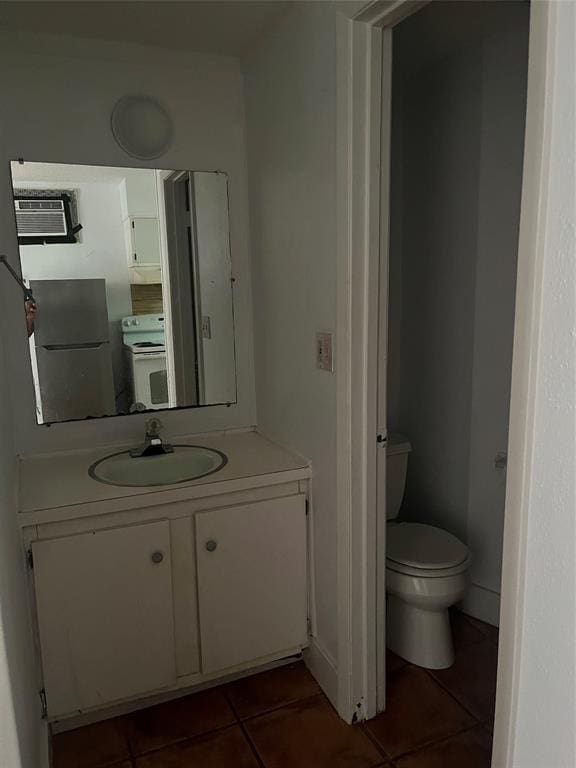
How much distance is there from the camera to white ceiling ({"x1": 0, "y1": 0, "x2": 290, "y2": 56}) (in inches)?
66.9

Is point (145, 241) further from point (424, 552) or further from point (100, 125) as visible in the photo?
point (424, 552)

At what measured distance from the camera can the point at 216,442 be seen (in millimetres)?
2252

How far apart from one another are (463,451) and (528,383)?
5.16 feet

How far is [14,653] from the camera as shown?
116 cm

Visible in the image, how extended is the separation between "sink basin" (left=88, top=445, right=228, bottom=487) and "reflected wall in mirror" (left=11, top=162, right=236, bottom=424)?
21 cm

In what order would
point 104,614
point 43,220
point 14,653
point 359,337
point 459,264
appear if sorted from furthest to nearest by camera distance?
1. point 459,264
2. point 43,220
3. point 104,614
4. point 359,337
5. point 14,653

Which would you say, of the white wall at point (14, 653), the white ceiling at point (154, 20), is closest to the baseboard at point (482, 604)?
the white wall at point (14, 653)

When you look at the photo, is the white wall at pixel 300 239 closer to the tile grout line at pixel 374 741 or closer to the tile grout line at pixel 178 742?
the tile grout line at pixel 374 741

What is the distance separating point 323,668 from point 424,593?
42 cm

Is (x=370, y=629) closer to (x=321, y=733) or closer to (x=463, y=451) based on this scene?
(x=321, y=733)

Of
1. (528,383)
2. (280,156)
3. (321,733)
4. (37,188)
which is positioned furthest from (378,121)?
(321,733)

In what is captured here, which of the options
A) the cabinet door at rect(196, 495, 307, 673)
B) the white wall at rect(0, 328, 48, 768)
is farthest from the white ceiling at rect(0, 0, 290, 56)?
the cabinet door at rect(196, 495, 307, 673)

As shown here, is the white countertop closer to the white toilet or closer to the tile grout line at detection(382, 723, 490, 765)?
the white toilet

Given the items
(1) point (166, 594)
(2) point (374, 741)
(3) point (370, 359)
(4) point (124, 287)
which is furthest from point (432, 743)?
(4) point (124, 287)
